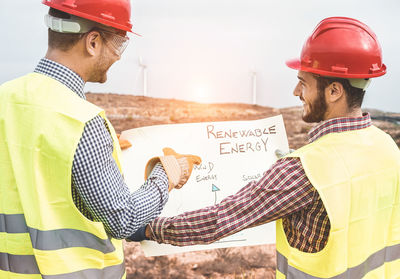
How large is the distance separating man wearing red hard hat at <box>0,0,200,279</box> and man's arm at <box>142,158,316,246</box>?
0.23 meters

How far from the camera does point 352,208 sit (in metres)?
1.89

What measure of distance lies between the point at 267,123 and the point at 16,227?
233 cm

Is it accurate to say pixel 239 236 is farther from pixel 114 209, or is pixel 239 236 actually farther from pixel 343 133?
pixel 114 209

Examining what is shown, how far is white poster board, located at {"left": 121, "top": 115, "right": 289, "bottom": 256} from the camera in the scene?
339cm

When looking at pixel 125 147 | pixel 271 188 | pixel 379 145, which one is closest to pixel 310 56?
pixel 379 145

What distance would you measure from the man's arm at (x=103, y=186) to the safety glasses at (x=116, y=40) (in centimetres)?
49

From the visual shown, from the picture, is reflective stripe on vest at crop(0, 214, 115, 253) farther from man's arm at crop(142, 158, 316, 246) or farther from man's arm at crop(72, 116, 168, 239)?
man's arm at crop(142, 158, 316, 246)

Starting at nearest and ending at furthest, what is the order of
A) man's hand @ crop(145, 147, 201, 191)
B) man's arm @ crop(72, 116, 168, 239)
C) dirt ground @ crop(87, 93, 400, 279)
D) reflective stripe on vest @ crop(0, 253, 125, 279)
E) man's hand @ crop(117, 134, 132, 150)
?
man's arm @ crop(72, 116, 168, 239), reflective stripe on vest @ crop(0, 253, 125, 279), man's hand @ crop(145, 147, 201, 191), man's hand @ crop(117, 134, 132, 150), dirt ground @ crop(87, 93, 400, 279)

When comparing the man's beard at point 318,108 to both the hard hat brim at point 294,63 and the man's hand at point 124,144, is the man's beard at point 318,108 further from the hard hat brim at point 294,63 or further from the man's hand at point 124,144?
the man's hand at point 124,144

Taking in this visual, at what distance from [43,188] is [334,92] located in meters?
1.45

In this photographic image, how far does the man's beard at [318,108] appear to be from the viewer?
210 cm

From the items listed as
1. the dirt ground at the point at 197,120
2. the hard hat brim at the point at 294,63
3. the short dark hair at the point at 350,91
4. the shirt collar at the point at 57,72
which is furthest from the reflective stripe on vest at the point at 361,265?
the dirt ground at the point at 197,120

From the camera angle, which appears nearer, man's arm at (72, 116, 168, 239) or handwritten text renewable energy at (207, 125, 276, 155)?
man's arm at (72, 116, 168, 239)

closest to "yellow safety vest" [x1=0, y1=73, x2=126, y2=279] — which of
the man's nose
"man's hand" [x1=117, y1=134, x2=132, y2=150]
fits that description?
the man's nose
